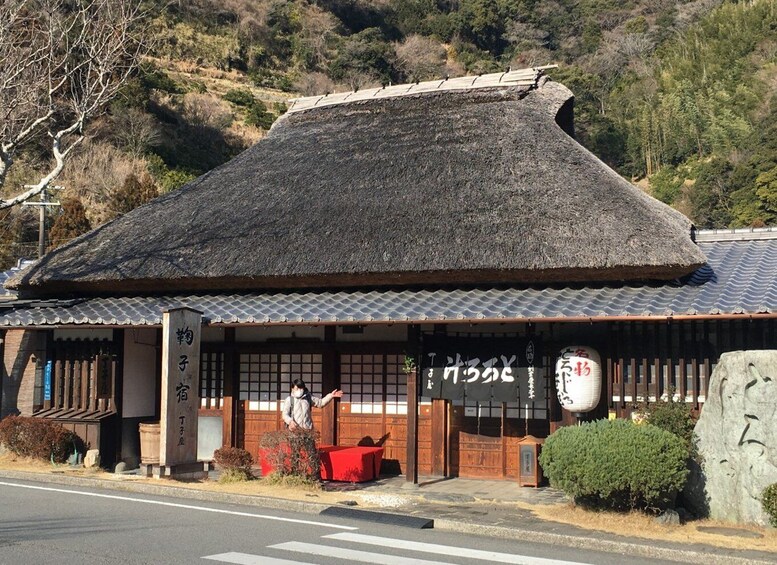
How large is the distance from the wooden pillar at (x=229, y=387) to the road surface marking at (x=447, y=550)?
6954 mm

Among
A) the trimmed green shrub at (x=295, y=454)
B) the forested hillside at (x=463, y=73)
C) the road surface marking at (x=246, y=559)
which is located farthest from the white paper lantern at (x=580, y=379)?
the forested hillside at (x=463, y=73)

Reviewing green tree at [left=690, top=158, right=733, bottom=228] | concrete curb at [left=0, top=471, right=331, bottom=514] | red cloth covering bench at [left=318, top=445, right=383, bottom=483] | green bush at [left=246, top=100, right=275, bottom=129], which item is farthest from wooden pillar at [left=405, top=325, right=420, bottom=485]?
green bush at [left=246, top=100, right=275, bottom=129]

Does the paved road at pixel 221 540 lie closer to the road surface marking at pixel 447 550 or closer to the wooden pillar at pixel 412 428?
the road surface marking at pixel 447 550

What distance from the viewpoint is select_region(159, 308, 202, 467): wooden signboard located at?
12453 mm

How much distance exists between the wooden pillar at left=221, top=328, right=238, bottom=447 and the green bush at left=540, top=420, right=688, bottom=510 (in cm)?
732

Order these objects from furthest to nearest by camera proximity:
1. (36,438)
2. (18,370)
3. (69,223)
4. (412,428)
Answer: (69,223) → (18,370) → (36,438) → (412,428)

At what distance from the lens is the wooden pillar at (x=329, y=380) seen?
14.8 m

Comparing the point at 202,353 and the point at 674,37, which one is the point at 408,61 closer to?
the point at 674,37

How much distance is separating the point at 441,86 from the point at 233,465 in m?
10.1

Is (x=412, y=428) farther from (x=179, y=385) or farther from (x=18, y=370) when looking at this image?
(x=18, y=370)

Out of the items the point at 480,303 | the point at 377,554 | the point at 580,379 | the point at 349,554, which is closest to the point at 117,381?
the point at 480,303

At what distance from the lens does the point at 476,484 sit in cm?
1321

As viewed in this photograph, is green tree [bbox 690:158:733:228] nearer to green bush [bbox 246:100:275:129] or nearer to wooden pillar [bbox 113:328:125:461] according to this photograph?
green bush [bbox 246:100:275:129]

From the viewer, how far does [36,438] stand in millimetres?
14711
